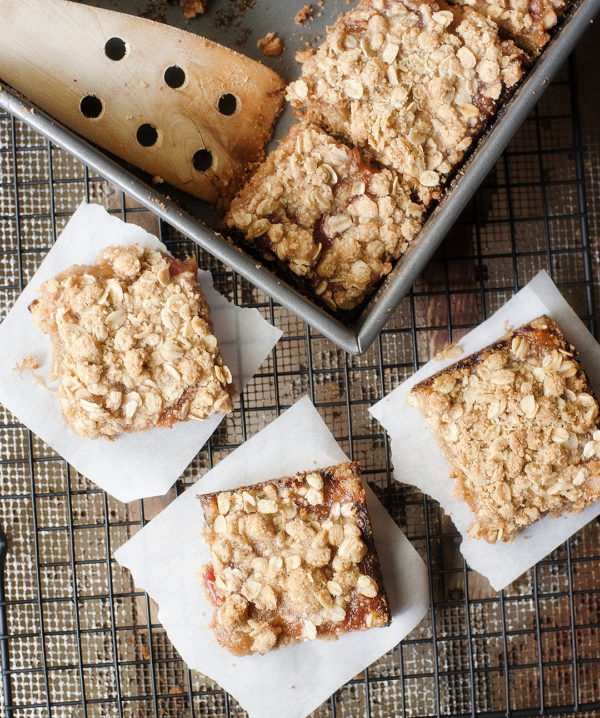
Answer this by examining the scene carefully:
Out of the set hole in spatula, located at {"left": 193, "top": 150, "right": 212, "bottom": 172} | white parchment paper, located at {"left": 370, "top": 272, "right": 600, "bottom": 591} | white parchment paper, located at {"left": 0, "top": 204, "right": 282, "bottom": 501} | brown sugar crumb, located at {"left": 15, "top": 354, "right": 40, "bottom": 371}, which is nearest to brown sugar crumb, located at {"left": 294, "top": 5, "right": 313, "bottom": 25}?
hole in spatula, located at {"left": 193, "top": 150, "right": 212, "bottom": 172}

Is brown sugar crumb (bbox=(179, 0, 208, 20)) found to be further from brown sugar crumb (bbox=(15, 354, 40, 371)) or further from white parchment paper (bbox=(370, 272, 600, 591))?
white parchment paper (bbox=(370, 272, 600, 591))

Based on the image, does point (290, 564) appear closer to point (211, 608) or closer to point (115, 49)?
point (211, 608)

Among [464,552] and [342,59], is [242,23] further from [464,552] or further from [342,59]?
[464,552]

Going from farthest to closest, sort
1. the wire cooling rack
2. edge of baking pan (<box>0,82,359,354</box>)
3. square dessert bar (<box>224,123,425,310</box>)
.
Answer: the wire cooling rack < square dessert bar (<box>224,123,425,310</box>) < edge of baking pan (<box>0,82,359,354</box>)

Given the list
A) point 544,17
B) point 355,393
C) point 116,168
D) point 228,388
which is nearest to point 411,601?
point 355,393

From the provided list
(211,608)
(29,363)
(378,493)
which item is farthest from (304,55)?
(211,608)

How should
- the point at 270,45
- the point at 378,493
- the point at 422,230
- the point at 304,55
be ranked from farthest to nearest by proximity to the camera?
the point at 378,493 → the point at 270,45 → the point at 304,55 → the point at 422,230
